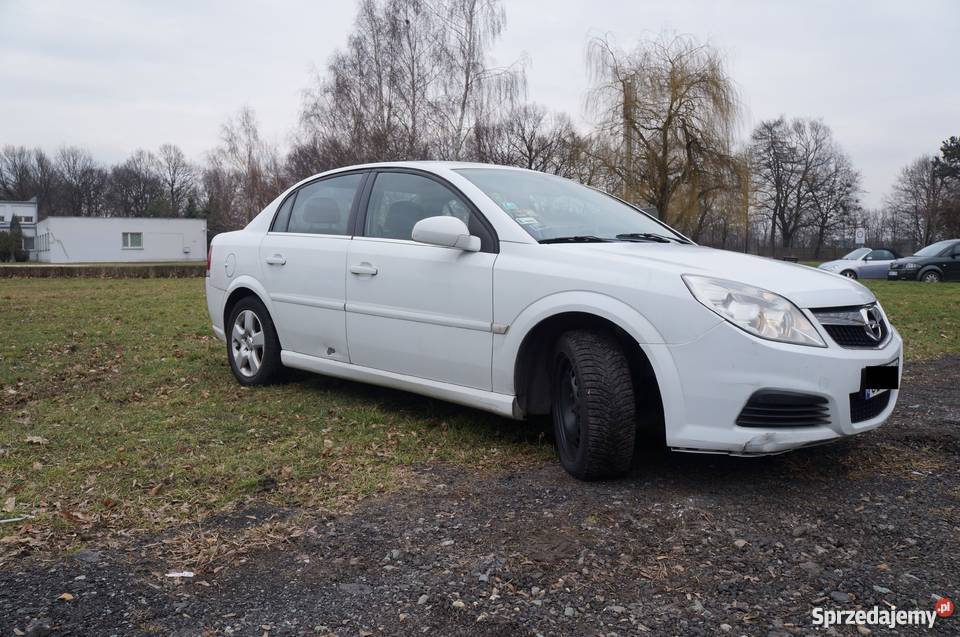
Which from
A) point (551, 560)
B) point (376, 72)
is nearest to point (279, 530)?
point (551, 560)

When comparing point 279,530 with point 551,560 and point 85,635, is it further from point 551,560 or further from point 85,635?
point 551,560

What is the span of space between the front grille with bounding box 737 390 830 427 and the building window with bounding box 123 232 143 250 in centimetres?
6293

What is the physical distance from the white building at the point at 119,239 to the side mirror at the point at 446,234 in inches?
2380

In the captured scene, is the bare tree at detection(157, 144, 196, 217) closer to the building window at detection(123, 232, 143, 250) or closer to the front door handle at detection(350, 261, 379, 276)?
the building window at detection(123, 232, 143, 250)

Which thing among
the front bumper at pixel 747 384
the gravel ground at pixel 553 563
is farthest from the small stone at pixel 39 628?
the front bumper at pixel 747 384

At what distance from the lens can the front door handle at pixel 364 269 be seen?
15.7 ft

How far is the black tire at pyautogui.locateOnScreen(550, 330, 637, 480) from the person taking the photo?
3523mm

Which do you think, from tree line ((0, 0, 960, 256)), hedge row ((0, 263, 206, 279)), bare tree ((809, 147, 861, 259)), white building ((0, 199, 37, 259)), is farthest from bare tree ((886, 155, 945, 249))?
white building ((0, 199, 37, 259))

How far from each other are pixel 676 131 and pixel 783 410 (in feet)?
88.8

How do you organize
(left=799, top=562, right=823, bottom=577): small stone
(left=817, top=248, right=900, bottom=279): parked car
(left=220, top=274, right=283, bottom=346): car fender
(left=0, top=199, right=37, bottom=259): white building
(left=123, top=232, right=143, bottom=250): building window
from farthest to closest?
1. (left=0, top=199, right=37, bottom=259): white building
2. (left=123, top=232, right=143, bottom=250): building window
3. (left=817, top=248, right=900, bottom=279): parked car
4. (left=220, top=274, right=283, bottom=346): car fender
5. (left=799, top=562, right=823, bottom=577): small stone

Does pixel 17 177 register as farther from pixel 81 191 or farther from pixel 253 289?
pixel 253 289

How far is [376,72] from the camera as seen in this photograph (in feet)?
102

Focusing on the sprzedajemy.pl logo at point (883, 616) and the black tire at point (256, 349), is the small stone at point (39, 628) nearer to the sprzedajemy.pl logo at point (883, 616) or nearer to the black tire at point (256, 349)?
the sprzedajemy.pl logo at point (883, 616)

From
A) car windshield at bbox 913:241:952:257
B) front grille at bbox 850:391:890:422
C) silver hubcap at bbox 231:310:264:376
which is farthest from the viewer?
car windshield at bbox 913:241:952:257
